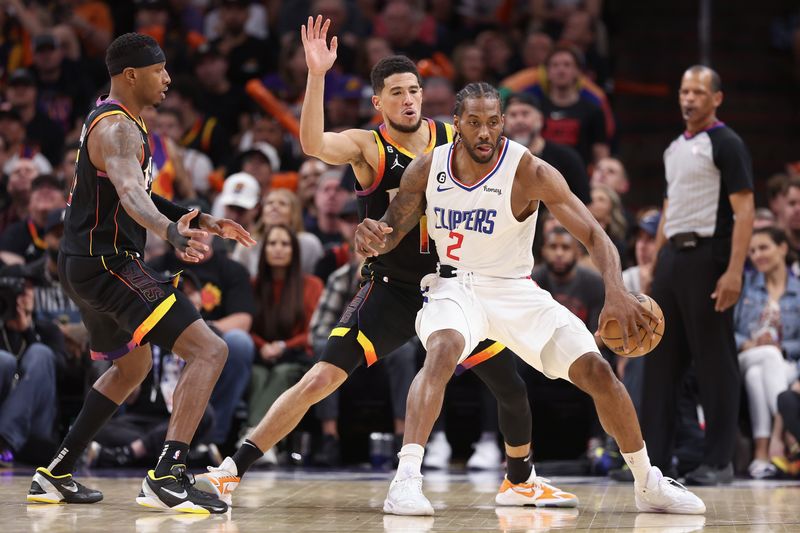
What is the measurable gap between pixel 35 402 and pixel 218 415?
121 cm

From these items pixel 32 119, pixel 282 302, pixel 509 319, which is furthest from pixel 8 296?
pixel 509 319

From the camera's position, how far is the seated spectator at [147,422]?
850 centimetres

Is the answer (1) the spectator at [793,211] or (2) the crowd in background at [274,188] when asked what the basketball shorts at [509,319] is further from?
(1) the spectator at [793,211]

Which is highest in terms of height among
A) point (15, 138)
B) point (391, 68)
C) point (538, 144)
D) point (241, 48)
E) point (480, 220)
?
point (241, 48)

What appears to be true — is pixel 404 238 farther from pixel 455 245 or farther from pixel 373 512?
pixel 373 512

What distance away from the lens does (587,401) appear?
8930 millimetres

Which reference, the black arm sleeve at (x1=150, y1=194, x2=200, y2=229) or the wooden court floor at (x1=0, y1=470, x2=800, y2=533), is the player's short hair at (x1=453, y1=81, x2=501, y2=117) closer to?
the black arm sleeve at (x1=150, y1=194, x2=200, y2=229)

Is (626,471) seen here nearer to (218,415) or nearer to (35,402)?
(218,415)

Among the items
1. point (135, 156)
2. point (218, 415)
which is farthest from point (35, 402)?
point (135, 156)

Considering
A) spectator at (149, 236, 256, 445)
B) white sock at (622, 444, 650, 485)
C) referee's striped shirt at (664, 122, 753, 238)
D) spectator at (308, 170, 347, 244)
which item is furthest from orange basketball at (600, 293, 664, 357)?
spectator at (308, 170, 347, 244)

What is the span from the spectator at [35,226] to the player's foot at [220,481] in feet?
14.2

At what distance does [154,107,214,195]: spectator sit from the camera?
454 inches

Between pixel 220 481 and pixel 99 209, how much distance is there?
1.37 meters

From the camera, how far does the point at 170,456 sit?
A: 18.7 ft
